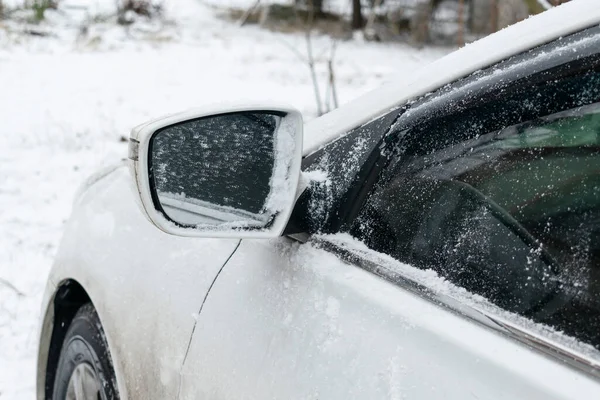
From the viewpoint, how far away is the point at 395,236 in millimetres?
1267

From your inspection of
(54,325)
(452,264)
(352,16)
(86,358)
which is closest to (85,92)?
(54,325)

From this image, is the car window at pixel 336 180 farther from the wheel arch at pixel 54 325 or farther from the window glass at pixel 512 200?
the wheel arch at pixel 54 325

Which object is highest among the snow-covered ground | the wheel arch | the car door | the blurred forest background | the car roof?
the car roof

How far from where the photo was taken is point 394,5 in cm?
1800

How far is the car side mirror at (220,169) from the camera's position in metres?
1.32

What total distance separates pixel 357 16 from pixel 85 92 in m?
9.74

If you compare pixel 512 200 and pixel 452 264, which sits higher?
pixel 512 200

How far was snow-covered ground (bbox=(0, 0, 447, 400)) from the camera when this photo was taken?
410cm

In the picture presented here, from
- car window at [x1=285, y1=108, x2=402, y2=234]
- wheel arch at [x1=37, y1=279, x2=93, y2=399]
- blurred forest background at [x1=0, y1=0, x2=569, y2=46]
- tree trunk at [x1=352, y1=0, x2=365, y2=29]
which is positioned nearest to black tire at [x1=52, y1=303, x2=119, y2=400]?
wheel arch at [x1=37, y1=279, x2=93, y2=399]

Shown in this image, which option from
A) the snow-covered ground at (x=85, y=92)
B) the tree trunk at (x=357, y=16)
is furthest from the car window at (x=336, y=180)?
the tree trunk at (x=357, y=16)

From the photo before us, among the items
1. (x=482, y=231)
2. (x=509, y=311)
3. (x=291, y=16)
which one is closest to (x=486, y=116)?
(x=482, y=231)

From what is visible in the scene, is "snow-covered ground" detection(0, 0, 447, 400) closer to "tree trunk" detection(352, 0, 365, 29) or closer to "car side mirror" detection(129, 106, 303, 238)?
"car side mirror" detection(129, 106, 303, 238)

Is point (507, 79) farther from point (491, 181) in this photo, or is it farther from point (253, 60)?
point (253, 60)

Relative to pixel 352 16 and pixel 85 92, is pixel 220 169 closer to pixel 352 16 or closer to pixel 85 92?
pixel 85 92
